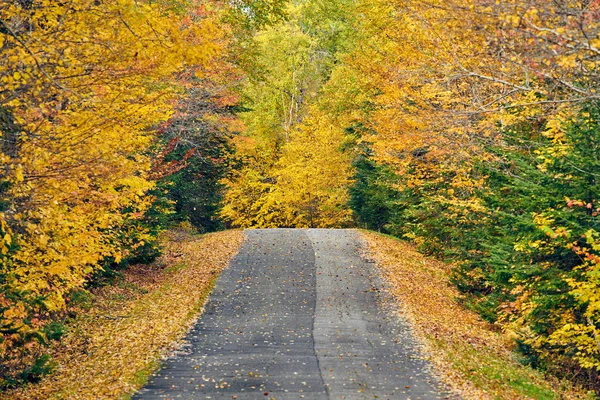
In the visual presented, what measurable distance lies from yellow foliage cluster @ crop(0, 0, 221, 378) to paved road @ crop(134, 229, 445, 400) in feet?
9.10

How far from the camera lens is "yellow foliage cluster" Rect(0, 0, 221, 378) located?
8.55 metres

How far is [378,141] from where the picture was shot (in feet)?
80.1

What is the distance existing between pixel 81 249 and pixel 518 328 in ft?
30.6

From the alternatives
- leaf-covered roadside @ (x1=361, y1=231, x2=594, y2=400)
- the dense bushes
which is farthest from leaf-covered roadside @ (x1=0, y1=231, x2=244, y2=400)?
the dense bushes

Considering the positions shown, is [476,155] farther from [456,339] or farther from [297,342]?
[297,342]

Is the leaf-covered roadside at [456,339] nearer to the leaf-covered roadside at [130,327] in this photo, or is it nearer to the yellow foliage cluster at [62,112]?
the leaf-covered roadside at [130,327]

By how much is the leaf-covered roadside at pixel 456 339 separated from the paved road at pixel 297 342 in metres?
0.52

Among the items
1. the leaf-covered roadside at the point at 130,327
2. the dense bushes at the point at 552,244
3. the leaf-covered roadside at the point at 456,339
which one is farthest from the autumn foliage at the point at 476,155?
the leaf-covered roadside at the point at 130,327

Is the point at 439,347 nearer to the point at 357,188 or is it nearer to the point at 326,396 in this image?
the point at 326,396

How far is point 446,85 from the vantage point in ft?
70.6

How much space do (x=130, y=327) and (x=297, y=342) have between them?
13.9ft

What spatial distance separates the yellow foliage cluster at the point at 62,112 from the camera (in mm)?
8547

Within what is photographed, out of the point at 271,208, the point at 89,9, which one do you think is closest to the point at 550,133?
the point at 89,9

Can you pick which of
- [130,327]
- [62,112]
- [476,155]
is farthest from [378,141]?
[62,112]
